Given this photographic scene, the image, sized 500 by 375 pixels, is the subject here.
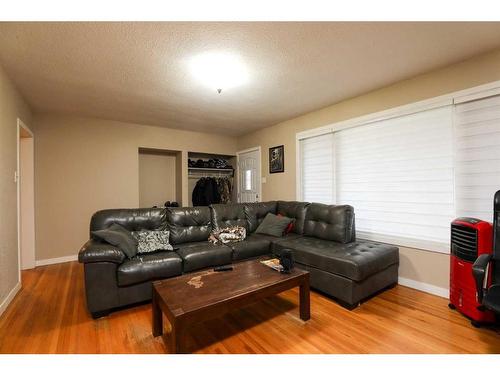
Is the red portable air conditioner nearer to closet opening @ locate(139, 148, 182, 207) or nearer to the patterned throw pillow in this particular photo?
the patterned throw pillow

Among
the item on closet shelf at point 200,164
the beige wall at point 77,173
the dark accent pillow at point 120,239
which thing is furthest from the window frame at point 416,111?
the beige wall at point 77,173

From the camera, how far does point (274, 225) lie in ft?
11.3

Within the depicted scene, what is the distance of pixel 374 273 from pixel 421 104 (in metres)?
1.91

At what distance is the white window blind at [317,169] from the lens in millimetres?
3646

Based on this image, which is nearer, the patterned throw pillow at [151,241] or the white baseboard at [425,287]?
the white baseboard at [425,287]

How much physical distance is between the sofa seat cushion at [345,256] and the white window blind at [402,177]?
0.37 metres

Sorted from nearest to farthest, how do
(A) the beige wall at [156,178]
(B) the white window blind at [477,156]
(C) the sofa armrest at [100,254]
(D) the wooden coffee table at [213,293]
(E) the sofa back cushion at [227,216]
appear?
1. (D) the wooden coffee table at [213,293]
2. (C) the sofa armrest at [100,254]
3. (B) the white window blind at [477,156]
4. (E) the sofa back cushion at [227,216]
5. (A) the beige wall at [156,178]

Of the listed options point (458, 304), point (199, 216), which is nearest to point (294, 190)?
point (199, 216)

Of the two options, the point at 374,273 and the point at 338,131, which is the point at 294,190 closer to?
the point at 338,131

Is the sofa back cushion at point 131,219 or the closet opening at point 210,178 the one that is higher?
the closet opening at point 210,178

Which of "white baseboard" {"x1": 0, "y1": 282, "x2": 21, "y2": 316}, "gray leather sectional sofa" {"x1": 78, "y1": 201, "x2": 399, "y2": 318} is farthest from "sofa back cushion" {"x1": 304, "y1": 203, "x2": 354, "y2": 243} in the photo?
"white baseboard" {"x1": 0, "y1": 282, "x2": 21, "y2": 316}

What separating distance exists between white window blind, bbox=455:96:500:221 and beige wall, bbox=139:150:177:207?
4.81m

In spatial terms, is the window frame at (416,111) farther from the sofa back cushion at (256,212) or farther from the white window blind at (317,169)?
the sofa back cushion at (256,212)

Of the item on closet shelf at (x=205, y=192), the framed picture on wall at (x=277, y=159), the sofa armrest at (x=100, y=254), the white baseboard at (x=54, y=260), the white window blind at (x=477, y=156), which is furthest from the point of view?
the item on closet shelf at (x=205, y=192)
